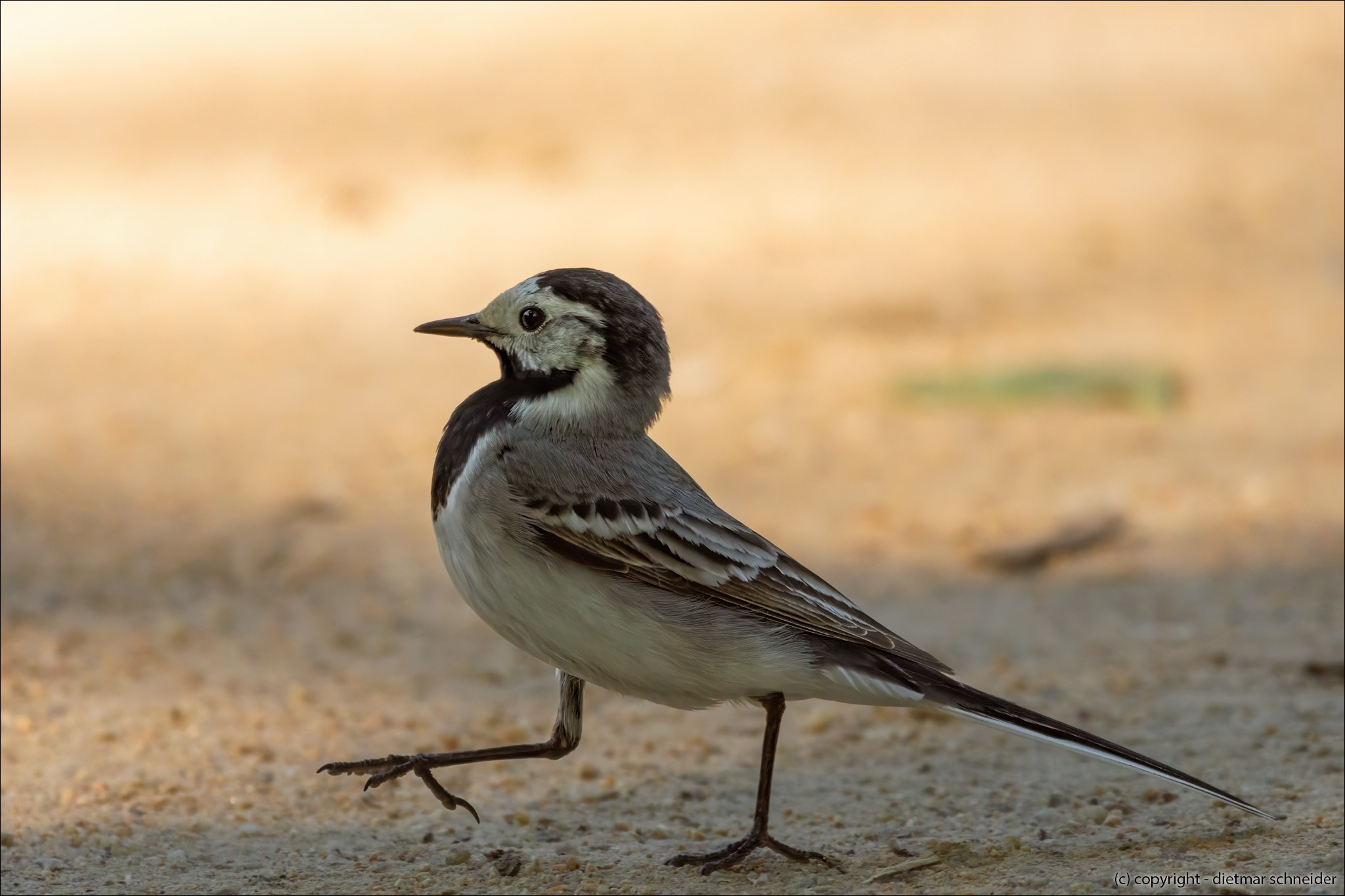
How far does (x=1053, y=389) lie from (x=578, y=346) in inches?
262

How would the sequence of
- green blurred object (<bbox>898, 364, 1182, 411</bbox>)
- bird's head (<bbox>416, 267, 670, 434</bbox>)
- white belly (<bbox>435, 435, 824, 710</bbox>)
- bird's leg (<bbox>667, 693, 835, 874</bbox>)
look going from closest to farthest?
white belly (<bbox>435, 435, 824, 710</bbox>)
bird's leg (<bbox>667, 693, 835, 874</bbox>)
bird's head (<bbox>416, 267, 670, 434</bbox>)
green blurred object (<bbox>898, 364, 1182, 411</bbox>)

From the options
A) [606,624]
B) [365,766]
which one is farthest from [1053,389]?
[365,766]

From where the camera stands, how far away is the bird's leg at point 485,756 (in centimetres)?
430

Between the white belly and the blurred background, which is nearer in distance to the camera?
the white belly

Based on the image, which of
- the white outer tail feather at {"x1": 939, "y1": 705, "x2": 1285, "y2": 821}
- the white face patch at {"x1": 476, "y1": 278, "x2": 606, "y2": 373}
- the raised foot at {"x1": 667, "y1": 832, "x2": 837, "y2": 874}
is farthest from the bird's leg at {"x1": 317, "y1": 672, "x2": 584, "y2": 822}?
the white outer tail feather at {"x1": 939, "y1": 705, "x2": 1285, "y2": 821}

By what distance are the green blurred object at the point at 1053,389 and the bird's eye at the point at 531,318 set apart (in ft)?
20.1

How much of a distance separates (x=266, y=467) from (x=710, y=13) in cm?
684

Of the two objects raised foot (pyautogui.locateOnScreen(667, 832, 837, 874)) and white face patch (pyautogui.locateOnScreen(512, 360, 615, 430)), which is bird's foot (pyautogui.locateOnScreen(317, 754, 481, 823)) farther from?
white face patch (pyautogui.locateOnScreen(512, 360, 615, 430))

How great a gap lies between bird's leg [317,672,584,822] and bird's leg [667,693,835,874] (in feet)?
1.57

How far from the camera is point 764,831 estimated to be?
4.22 metres

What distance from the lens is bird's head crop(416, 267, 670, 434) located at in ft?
14.1

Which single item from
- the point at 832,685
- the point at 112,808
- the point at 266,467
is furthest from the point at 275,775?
the point at 266,467

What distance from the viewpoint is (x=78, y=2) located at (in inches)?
512

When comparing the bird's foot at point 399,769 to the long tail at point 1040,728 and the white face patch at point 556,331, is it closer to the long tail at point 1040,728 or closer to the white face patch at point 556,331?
the white face patch at point 556,331
